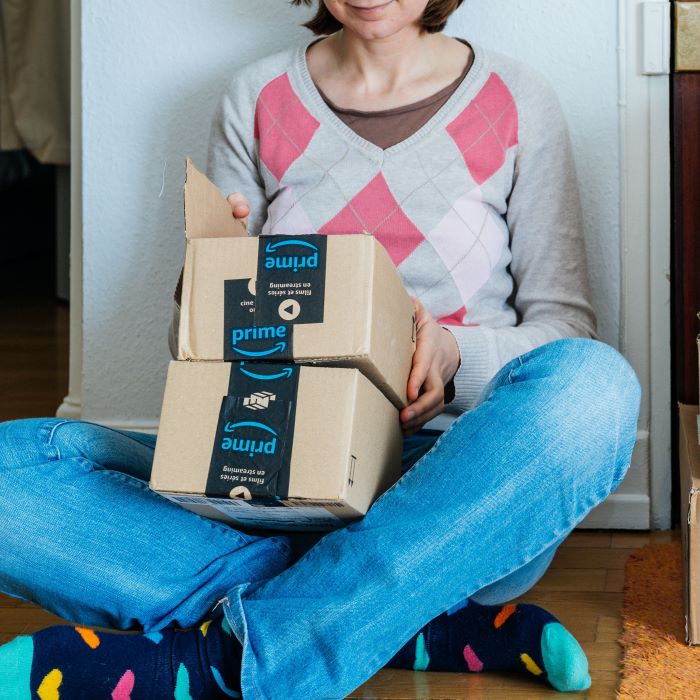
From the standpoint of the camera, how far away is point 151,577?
41.1 inches

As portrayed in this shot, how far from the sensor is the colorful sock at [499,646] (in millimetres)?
1035

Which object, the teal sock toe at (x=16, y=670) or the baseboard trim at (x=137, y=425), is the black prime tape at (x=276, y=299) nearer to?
the teal sock toe at (x=16, y=670)

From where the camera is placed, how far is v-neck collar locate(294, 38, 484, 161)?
130 cm

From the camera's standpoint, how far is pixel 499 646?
3.52 ft

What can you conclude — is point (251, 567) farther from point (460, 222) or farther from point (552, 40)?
point (552, 40)

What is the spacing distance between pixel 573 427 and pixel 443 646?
10.9 inches

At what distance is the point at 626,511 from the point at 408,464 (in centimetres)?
50

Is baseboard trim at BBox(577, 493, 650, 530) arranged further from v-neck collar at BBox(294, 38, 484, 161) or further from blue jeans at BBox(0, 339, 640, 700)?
v-neck collar at BBox(294, 38, 484, 161)

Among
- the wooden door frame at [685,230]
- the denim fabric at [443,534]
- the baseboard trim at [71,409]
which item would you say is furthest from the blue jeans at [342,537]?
the baseboard trim at [71,409]

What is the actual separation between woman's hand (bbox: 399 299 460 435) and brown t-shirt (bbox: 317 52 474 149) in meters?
0.30

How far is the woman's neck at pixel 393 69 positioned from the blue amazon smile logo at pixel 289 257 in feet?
1.47

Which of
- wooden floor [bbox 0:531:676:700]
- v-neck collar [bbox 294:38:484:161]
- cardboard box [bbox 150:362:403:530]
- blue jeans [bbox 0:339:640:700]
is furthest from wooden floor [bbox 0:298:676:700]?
v-neck collar [bbox 294:38:484:161]

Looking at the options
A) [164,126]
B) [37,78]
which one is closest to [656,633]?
[164,126]

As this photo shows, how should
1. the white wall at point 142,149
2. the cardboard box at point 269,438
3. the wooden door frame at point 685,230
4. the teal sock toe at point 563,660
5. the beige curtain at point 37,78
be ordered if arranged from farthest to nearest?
1. the beige curtain at point 37,78
2. the white wall at point 142,149
3. the wooden door frame at point 685,230
4. the teal sock toe at point 563,660
5. the cardboard box at point 269,438
